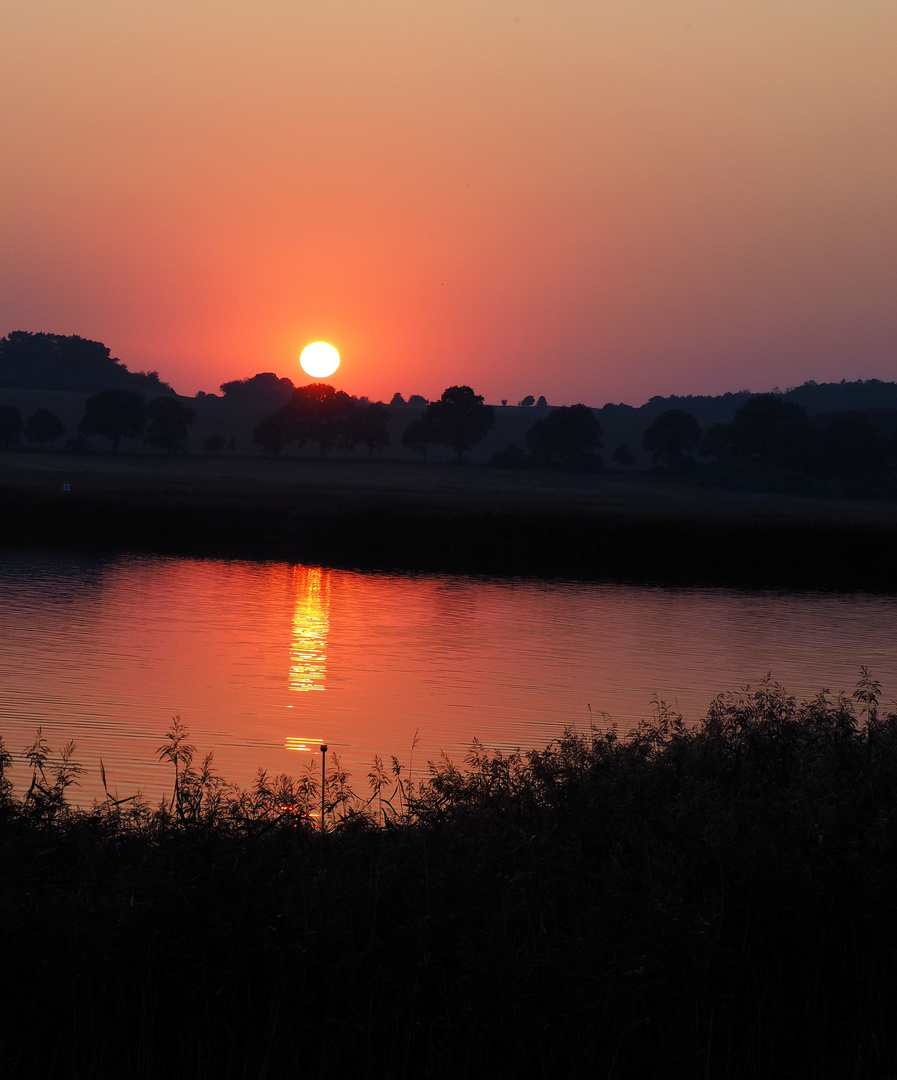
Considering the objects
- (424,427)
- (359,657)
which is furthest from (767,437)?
(359,657)

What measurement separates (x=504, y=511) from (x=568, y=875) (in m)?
59.2

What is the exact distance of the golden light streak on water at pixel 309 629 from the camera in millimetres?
28781

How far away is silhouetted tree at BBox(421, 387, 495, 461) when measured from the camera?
167 m

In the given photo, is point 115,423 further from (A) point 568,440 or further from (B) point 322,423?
(A) point 568,440

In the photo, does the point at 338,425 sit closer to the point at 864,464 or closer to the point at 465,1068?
the point at 864,464

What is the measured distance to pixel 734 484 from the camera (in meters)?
139

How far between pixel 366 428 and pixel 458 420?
13873 mm

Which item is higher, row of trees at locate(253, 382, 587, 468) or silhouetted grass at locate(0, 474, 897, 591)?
row of trees at locate(253, 382, 587, 468)

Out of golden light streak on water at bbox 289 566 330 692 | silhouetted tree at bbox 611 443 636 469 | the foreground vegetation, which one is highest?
silhouetted tree at bbox 611 443 636 469

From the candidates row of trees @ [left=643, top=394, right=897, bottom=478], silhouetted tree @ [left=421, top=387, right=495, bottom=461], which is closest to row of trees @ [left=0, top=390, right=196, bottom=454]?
silhouetted tree @ [left=421, top=387, right=495, bottom=461]

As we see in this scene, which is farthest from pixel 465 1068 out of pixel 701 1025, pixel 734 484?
pixel 734 484

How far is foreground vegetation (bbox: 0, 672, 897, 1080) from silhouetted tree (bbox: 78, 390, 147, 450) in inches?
5979

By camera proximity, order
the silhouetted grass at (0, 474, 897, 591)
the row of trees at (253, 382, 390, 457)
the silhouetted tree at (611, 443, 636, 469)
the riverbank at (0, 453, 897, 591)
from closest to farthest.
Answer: the riverbank at (0, 453, 897, 591)
the silhouetted grass at (0, 474, 897, 591)
the row of trees at (253, 382, 390, 457)
the silhouetted tree at (611, 443, 636, 469)

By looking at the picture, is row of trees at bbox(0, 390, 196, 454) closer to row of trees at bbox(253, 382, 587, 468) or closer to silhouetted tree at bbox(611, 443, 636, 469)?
row of trees at bbox(253, 382, 587, 468)
